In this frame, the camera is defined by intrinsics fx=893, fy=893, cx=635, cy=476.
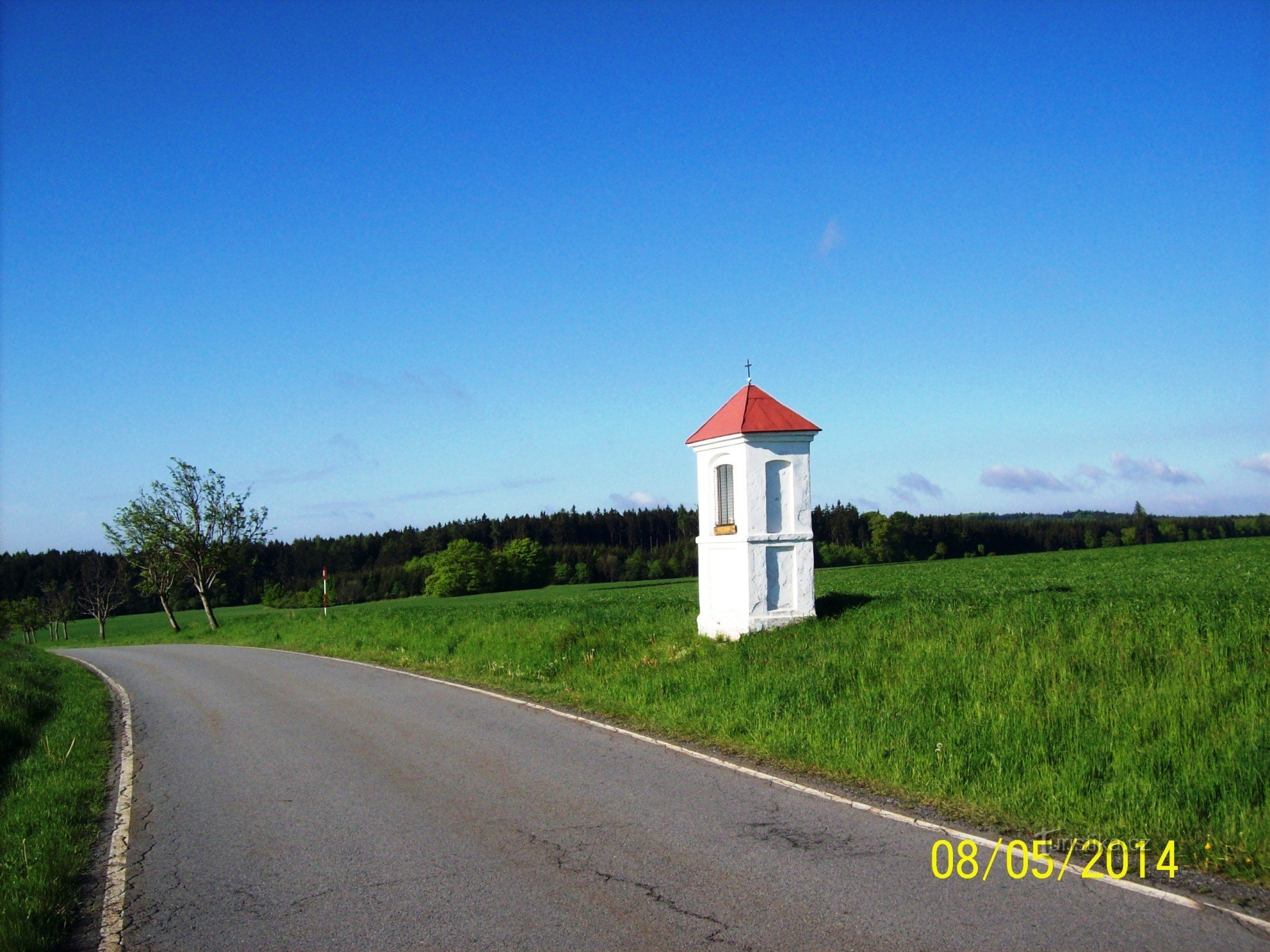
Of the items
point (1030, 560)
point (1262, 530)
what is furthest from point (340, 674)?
point (1262, 530)

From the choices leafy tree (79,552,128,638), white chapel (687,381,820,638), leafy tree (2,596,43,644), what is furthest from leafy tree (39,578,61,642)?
white chapel (687,381,820,638)

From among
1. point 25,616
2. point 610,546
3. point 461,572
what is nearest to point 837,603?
point 461,572

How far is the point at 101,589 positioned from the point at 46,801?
6556 cm

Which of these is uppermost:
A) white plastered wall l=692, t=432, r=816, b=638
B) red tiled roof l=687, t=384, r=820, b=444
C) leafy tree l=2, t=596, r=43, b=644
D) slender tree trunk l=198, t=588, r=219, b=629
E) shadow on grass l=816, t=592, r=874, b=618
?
red tiled roof l=687, t=384, r=820, b=444

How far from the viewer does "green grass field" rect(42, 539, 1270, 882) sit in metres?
6.74

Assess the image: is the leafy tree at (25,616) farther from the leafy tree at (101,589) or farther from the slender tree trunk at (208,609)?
the slender tree trunk at (208,609)

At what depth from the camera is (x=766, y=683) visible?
37.8 feet

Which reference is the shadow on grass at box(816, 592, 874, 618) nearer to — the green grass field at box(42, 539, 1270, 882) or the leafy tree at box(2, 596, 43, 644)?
the green grass field at box(42, 539, 1270, 882)

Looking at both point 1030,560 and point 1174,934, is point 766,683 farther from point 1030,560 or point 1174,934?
point 1030,560

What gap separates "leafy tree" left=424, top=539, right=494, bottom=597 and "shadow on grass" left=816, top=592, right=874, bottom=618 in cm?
6293

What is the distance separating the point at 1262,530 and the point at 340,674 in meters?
103

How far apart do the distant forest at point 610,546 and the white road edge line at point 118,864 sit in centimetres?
6583
